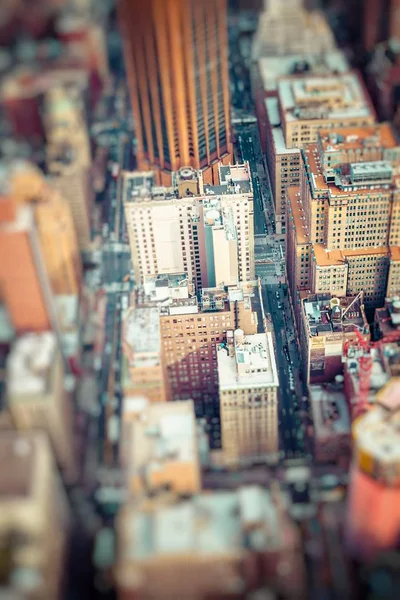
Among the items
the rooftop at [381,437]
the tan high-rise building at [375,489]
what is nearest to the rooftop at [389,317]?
the rooftop at [381,437]

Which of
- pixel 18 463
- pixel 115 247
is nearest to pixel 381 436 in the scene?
pixel 18 463

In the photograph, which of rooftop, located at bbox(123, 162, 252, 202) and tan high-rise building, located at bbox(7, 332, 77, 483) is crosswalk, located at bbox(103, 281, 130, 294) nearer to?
rooftop, located at bbox(123, 162, 252, 202)

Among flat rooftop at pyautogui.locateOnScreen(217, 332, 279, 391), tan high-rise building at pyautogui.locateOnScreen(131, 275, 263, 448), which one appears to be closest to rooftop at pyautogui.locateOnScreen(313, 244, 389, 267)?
tan high-rise building at pyautogui.locateOnScreen(131, 275, 263, 448)

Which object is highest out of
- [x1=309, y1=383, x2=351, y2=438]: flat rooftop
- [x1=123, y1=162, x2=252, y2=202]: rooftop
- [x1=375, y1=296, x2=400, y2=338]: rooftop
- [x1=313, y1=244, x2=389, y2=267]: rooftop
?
[x1=123, y1=162, x2=252, y2=202]: rooftop

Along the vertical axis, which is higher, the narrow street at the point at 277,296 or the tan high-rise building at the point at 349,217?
the tan high-rise building at the point at 349,217

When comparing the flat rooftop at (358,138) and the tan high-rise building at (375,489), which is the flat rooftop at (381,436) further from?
the flat rooftop at (358,138)
